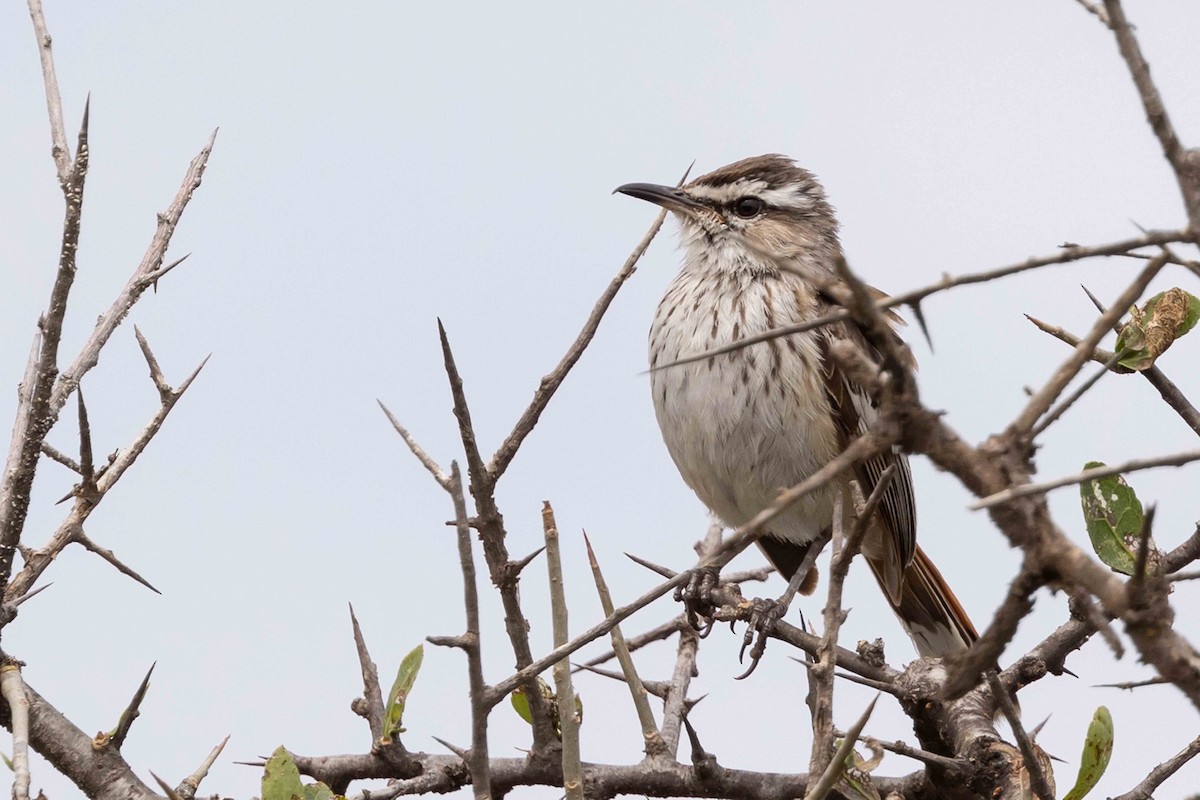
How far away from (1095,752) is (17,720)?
214 cm

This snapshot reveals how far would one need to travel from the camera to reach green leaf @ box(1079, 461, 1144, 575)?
9.75 ft

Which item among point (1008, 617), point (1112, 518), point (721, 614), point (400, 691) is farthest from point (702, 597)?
point (1008, 617)

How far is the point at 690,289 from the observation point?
5738 mm

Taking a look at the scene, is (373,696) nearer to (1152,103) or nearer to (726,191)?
(1152,103)

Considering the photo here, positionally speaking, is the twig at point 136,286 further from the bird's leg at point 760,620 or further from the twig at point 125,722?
the bird's leg at point 760,620

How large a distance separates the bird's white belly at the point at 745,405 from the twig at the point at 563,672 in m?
2.65

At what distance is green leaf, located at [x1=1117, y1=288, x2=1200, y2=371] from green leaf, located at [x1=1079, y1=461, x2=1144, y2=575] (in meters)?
0.28

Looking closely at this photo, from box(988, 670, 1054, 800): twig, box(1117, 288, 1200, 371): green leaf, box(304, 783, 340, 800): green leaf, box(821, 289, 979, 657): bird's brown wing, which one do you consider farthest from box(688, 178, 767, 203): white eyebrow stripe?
box(988, 670, 1054, 800): twig

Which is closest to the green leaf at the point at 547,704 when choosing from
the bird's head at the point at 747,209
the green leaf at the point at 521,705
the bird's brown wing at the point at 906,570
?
the green leaf at the point at 521,705

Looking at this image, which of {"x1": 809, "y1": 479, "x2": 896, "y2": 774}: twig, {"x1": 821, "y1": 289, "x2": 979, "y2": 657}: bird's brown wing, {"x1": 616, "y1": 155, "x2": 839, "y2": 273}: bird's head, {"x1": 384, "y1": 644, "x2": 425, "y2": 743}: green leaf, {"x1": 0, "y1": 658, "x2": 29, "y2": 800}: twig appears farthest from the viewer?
{"x1": 616, "y1": 155, "x2": 839, "y2": 273}: bird's head

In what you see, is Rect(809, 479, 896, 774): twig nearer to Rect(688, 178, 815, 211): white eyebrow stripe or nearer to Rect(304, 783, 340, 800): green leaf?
Rect(304, 783, 340, 800): green leaf

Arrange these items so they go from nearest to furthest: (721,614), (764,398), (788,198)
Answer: (721,614) → (764,398) → (788,198)

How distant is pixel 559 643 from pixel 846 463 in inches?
47.5

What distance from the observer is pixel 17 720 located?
8.91 feet
